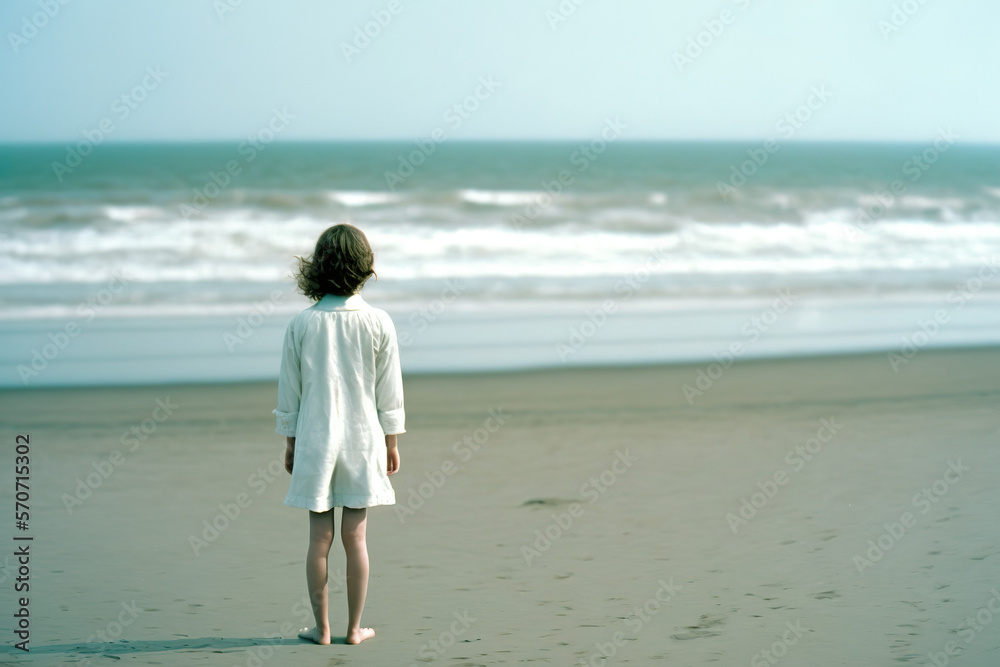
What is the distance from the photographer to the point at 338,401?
295 centimetres

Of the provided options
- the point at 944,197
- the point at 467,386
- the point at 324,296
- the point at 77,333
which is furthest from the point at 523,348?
the point at 944,197

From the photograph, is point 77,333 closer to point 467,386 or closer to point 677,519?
point 467,386

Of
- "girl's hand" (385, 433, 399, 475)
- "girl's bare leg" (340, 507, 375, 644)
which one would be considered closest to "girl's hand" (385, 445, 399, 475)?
"girl's hand" (385, 433, 399, 475)

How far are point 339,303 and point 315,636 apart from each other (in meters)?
1.21

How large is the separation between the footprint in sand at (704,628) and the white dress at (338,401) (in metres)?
1.20

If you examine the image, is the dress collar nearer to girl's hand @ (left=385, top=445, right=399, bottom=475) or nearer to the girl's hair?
the girl's hair

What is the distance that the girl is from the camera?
2.93 meters

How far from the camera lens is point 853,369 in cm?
746

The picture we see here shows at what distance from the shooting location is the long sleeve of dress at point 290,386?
2949 millimetres

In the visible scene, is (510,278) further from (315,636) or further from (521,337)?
(315,636)

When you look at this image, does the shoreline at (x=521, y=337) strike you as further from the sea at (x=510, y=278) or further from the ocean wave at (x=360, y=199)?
the ocean wave at (x=360, y=199)

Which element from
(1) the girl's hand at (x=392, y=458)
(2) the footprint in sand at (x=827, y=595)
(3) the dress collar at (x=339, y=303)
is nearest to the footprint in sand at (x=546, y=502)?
(2) the footprint in sand at (x=827, y=595)

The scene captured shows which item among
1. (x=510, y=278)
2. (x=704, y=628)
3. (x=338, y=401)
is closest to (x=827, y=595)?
(x=704, y=628)

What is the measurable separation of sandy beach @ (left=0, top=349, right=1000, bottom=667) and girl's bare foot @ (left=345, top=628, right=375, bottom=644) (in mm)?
36
